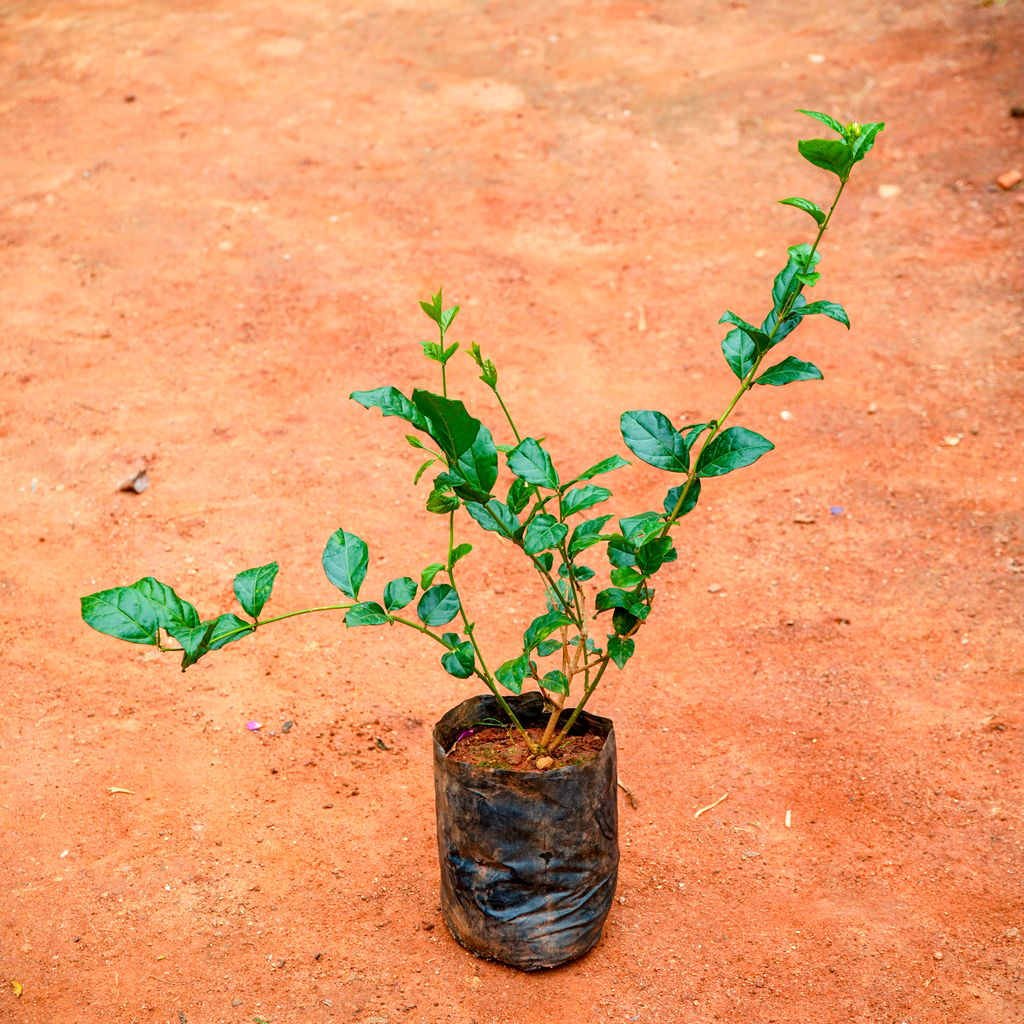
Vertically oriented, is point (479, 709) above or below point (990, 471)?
above

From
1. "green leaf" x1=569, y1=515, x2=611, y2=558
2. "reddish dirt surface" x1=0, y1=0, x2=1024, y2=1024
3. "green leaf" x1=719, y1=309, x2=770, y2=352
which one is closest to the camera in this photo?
"green leaf" x1=719, y1=309, x2=770, y2=352

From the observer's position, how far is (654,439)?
223cm

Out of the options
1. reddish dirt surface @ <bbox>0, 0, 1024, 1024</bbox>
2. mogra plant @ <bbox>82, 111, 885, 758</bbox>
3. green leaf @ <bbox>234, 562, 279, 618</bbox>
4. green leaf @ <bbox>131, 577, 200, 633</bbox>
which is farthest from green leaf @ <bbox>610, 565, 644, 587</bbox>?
reddish dirt surface @ <bbox>0, 0, 1024, 1024</bbox>

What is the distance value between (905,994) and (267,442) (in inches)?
124

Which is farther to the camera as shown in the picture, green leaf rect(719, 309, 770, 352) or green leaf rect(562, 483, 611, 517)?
green leaf rect(562, 483, 611, 517)

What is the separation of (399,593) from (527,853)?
649mm

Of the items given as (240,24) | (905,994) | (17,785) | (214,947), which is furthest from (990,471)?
(240,24)

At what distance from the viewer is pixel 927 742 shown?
3.35m

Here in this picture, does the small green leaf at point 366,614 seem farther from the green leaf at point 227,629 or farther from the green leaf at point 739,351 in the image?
the green leaf at point 739,351

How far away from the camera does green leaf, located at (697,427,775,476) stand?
2182 millimetres

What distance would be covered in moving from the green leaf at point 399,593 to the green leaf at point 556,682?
390 millimetres

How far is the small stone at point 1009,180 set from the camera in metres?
5.95

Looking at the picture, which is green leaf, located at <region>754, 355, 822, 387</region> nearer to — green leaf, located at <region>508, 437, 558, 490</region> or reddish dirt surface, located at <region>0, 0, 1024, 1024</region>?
green leaf, located at <region>508, 437, 558, 490</region>

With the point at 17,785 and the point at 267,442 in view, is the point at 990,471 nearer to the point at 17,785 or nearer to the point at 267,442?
the point at 267,442
